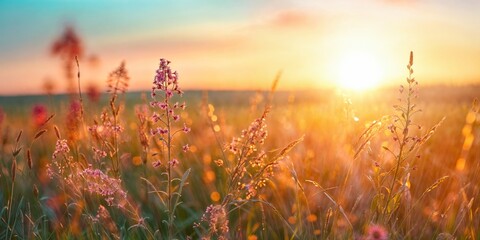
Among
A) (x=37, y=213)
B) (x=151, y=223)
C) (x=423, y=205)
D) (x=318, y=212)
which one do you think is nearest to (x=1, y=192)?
(x=37, y=213)

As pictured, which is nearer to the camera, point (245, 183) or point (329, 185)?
point (245, 183)

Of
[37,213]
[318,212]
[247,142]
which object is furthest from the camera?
[37,213]

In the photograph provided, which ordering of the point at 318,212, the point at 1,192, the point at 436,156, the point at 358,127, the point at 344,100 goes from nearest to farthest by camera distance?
the point at 344,100
the point at 358,127
the point at 318,212
the point at 1,192
the point at 436,156

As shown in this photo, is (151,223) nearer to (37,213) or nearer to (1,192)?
(37,213)

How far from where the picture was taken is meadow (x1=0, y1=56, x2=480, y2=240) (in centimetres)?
214

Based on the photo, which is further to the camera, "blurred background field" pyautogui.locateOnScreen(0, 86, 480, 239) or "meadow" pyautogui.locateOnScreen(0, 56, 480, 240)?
"blurred background field" pyautogui.locateOnScreen(0, 86, 480, 239)

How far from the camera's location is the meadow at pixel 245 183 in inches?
84.3

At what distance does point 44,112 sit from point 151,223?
2.88 metres

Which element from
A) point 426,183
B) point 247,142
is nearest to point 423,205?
point 426,183

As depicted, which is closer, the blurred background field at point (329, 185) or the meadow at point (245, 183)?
the meadow at point (245, 183)

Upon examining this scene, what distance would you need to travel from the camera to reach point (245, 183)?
291cm

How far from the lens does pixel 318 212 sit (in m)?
3.17

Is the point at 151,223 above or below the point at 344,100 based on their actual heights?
below

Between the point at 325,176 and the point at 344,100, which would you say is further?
the point at 325,176
